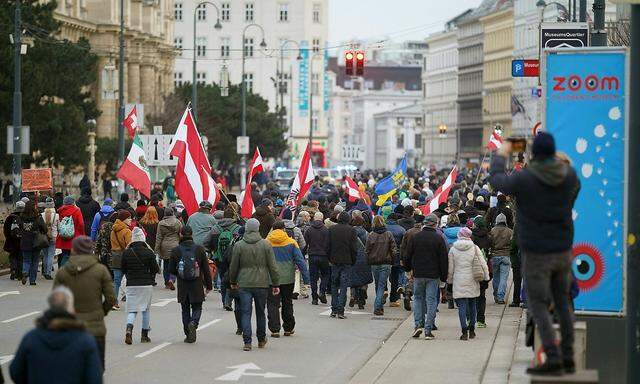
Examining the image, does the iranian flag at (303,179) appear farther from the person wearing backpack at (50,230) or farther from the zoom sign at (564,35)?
the zoom sign at (564,35)

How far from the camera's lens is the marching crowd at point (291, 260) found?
38.1 feet

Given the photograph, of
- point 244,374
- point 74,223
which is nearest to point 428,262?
point 244,374

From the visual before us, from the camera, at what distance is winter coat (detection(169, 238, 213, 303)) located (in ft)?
70.7

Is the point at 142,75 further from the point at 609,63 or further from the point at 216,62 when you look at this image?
the point at 609,63

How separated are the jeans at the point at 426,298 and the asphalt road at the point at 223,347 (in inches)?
24.1

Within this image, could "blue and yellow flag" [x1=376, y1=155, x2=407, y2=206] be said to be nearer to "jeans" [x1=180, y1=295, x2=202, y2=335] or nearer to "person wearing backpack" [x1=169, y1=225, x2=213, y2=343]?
"jeans" [x1=180, y1=295, x2=202, y2=335]

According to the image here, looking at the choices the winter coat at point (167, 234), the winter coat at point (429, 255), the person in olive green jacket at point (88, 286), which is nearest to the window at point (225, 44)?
the winter coat at point (167, 234)

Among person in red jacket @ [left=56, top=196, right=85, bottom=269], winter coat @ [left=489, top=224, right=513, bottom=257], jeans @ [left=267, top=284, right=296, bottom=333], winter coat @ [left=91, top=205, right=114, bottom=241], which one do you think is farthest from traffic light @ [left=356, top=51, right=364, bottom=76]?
jeans @ [left=267, top=284, right=296, bottom=333]

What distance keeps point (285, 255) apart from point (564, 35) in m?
7.07

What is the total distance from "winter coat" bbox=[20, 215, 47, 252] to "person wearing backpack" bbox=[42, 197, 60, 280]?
153mm

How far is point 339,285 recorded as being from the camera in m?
26.2

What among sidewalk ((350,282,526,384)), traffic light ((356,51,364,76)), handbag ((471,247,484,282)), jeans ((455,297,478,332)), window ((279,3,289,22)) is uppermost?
window ((279,3,289,22))

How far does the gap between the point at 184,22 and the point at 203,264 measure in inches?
5824

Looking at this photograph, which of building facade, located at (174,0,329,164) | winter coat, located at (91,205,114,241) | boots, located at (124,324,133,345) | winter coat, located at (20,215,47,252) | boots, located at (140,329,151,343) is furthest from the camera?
building facade, located at (174,0,329,164)
